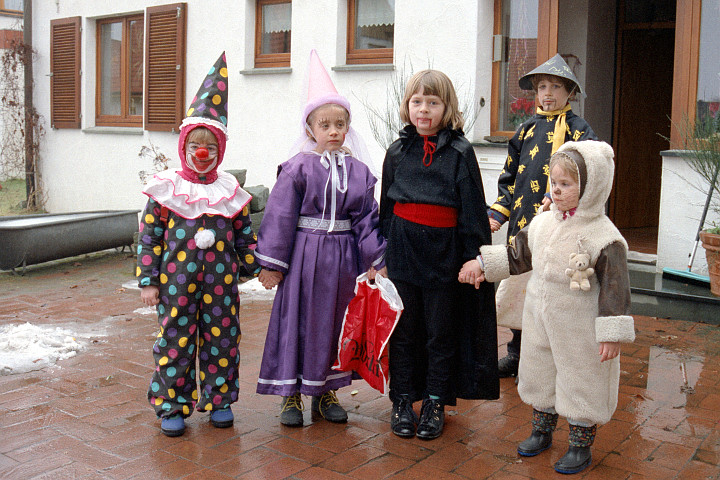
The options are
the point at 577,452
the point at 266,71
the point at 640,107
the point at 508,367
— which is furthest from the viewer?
the point at 266,71

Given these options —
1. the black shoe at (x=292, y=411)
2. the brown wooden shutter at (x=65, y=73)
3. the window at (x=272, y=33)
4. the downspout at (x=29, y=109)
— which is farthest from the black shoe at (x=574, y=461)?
the downspout at (x=29, y=109)

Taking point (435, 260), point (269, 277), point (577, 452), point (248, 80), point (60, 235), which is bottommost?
point (577, 452)

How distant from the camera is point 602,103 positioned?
8.95m

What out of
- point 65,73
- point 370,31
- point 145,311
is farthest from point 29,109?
point 145,311

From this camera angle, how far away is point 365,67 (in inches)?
339

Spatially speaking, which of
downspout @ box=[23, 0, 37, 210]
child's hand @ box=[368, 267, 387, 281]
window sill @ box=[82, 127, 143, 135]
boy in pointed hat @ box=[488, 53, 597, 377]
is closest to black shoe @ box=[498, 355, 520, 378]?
boy in pointed hat @ box=[488, 53, 597, 377]

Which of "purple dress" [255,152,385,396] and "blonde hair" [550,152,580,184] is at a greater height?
"blonde hair" [550,152,580,184]

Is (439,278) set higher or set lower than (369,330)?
higher

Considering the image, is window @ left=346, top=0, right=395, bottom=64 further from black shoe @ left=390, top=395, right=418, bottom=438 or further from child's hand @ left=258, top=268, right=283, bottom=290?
black shoe @ left=390, top=395, right=418, bottom=438

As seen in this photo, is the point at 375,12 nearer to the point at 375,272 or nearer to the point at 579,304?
the point at 375,272

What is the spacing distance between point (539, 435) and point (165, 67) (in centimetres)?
881

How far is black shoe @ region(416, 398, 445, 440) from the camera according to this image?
369 cm

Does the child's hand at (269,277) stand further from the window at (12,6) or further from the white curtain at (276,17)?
the window at (12,6)

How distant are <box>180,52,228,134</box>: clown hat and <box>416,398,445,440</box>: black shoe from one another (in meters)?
1.68
